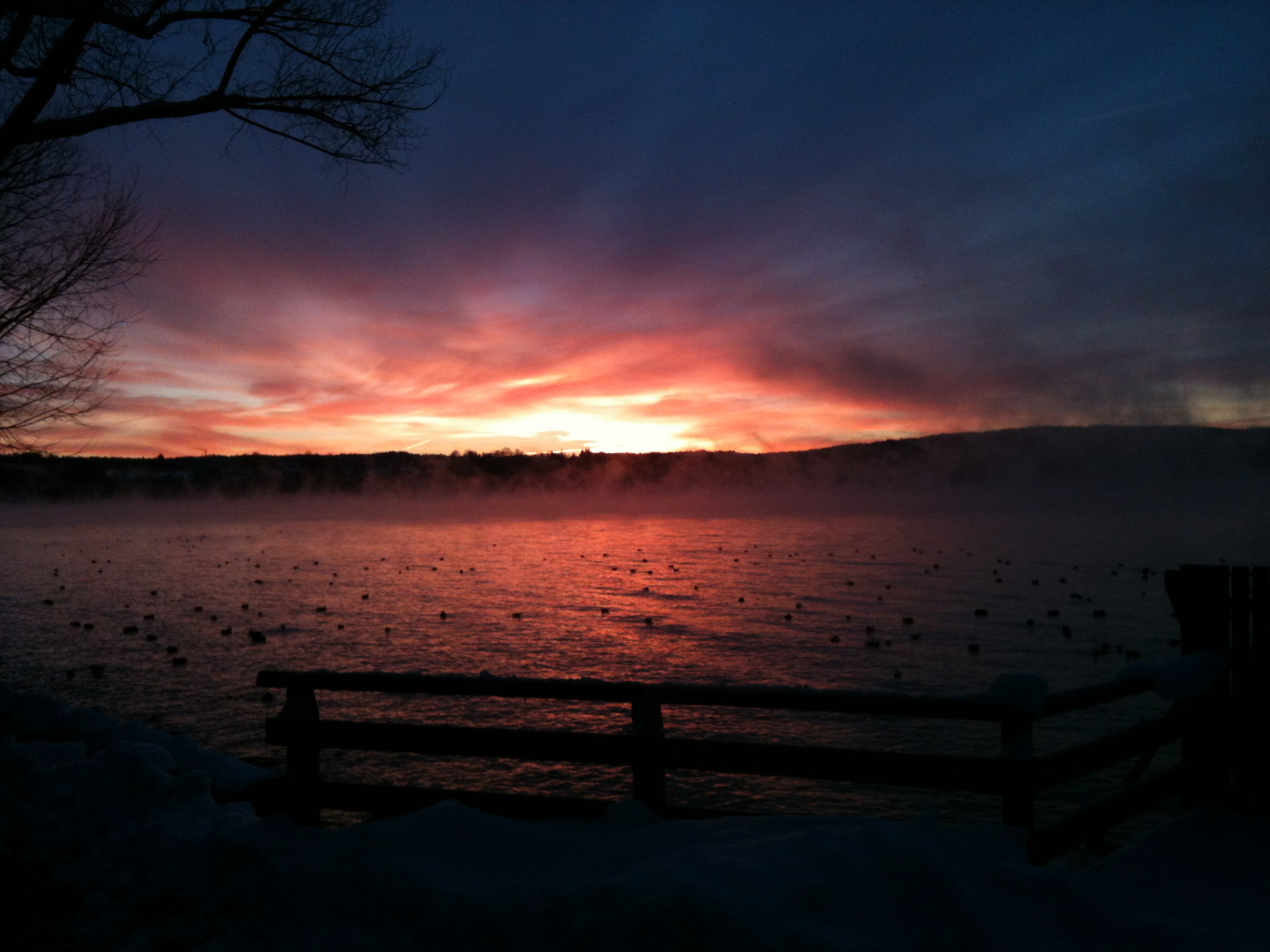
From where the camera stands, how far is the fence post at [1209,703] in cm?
575

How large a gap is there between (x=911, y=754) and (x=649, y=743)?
1743 mm

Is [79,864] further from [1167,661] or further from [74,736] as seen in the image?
[1167,661]

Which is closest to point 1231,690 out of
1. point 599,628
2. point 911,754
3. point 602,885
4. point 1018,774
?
point 1018,774

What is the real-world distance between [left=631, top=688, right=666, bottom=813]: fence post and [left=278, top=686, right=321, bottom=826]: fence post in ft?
7.97

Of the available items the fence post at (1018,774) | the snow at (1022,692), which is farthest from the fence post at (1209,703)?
the fence post at (1018,774)

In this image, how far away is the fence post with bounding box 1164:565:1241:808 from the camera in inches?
226

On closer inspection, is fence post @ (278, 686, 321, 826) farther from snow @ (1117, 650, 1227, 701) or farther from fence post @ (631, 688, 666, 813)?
snow @ (1117, 650, 1227, 701)

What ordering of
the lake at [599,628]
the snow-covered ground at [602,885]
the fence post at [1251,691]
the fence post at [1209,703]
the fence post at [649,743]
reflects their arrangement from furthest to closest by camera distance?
1. the lake at [599,628]
2. the fence post at [1209,703]
3. the fence post at [1251,691]
4. the fence post at [649,743]
5. the snow-covered ground at [602,885]

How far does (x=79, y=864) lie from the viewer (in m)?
5.38

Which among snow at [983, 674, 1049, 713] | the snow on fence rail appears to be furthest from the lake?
snow at [983, 674, 1049, 713]

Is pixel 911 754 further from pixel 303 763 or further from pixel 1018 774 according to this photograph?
pixel 303 763

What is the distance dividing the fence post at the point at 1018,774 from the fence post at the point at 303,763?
478 centimetres

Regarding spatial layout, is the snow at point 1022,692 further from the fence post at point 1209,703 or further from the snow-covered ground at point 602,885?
the fence post at point 1209,703

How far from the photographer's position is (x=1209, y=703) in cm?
579
